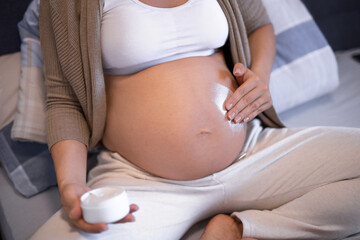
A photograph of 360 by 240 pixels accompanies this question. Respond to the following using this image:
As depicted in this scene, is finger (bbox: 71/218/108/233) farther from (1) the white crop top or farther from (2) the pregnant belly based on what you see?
(1) the white crop top

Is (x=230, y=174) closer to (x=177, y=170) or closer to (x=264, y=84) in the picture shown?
(x=177, y=170)

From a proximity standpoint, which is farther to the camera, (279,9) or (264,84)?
(279,9)

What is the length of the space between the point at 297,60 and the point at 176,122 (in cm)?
69

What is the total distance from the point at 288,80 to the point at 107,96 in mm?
668

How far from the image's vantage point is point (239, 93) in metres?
0.95

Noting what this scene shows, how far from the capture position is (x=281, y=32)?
141 centimetres

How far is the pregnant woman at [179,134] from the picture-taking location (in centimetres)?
85

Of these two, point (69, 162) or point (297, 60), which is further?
point (297, 60)

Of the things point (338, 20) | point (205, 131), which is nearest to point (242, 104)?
point (205, 131)

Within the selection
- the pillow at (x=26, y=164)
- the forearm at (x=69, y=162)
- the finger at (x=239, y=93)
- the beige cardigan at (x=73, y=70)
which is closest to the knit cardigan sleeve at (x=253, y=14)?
the finger at (x=239, y=93)

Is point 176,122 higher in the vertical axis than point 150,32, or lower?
lower

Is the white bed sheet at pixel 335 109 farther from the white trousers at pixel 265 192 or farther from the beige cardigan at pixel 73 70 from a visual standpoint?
the beige cardigan at pixel 73 70

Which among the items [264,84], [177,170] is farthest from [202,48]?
[177,170]

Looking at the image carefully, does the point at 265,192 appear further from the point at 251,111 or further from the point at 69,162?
the point at 69,162
